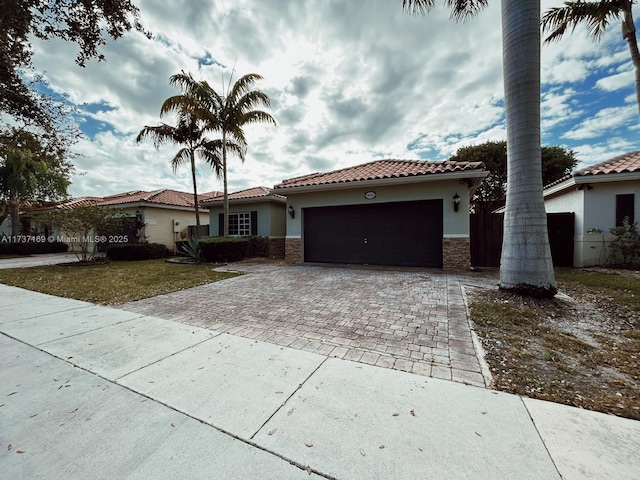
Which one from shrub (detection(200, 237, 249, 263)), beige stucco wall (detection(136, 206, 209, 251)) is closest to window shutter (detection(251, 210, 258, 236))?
shrub (detection(200, 237, 249, 263))

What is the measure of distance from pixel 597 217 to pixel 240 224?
51.8 feet

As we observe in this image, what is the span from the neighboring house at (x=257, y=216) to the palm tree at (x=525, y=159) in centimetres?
1042

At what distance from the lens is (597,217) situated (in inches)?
357

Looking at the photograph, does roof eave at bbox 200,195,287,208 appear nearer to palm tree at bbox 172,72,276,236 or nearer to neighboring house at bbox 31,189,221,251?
neighboring house at bbox 31,189,221,251

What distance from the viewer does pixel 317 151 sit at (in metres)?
15.4

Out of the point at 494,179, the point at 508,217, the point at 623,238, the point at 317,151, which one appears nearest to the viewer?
the point at 508,217

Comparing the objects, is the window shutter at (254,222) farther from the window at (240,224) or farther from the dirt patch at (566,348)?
the dirt patch at (566,348)

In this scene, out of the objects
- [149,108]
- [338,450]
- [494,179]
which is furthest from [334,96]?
[494,179]

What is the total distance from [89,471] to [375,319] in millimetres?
3638

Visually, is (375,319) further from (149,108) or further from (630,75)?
(149,108)

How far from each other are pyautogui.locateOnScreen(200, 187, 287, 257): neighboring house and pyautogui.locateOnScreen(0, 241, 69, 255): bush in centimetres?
1353

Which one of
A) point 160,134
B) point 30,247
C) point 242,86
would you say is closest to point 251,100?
point 242,86

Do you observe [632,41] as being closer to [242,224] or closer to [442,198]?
[442,198]

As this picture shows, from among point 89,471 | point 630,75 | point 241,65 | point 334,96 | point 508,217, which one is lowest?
point 89,471
